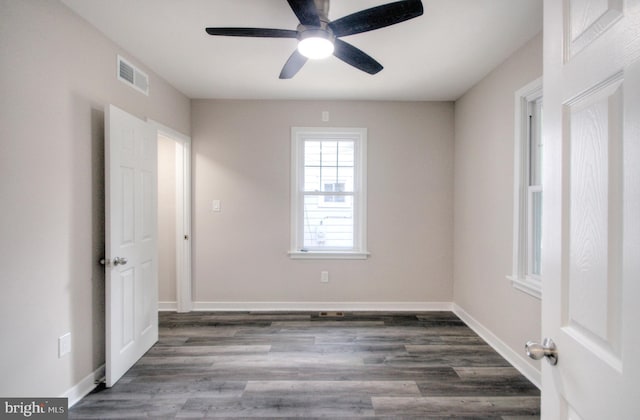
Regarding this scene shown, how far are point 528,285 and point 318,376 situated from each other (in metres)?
1.69

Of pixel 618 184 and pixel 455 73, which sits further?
pixel 455 73

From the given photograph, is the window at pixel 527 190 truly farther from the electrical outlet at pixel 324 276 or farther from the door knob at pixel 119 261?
the door knob at pixel 119 261

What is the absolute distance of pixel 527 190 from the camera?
234cm

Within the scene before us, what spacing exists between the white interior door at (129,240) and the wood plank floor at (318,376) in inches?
→ 9.0

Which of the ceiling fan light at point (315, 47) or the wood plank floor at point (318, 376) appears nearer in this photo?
the ceiling fan light at point (315, 47)

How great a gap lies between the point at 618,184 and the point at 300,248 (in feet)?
10.4

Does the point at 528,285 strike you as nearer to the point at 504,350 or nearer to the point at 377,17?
the point at 504,350

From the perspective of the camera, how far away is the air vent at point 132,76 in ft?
7.68

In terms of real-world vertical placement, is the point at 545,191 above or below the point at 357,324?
above

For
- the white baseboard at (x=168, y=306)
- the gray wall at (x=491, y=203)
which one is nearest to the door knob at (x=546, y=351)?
the gray wall at (x=491, y=203)

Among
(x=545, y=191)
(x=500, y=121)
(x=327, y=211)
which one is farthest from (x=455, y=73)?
(x=545, y=191)

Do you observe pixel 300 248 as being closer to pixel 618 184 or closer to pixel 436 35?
pixel 436 35

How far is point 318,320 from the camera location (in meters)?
3.26

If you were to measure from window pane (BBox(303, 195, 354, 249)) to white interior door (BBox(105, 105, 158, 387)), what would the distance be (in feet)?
5.42
